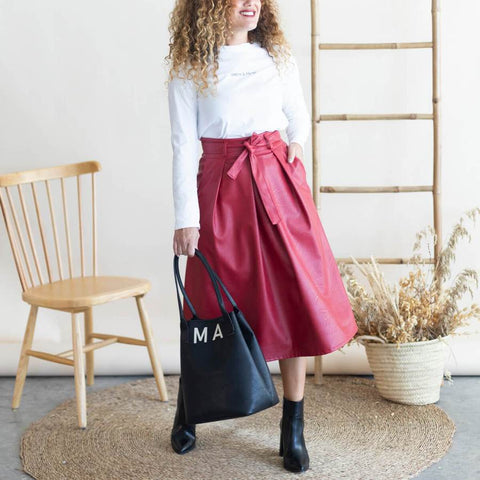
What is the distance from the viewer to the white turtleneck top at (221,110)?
6.88 feet

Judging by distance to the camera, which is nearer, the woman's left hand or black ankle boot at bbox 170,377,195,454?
the woman's left hand

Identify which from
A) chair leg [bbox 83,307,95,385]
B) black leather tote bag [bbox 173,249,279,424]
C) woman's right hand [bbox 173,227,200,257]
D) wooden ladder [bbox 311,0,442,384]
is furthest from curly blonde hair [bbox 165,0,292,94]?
chair leg [bbox 83,307,95,385]

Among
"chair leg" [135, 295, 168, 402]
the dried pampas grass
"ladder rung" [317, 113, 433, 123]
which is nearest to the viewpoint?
the dried pampas grass

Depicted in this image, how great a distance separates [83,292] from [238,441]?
2.50ft

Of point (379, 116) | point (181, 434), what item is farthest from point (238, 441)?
point (379, 116)

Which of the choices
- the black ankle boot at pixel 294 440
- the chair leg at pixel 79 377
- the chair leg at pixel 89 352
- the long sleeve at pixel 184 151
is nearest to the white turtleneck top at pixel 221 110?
the long sleeve at pixel 184 151

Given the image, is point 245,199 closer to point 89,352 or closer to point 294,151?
point 294,151

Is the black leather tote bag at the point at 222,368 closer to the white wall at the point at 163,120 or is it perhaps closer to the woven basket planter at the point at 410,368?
the woven basket planter at the point at 410,368

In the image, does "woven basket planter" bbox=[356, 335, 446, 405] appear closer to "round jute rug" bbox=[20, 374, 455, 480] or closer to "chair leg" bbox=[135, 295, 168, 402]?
"round jute rug" bbox=[20, 374, 455, 480]

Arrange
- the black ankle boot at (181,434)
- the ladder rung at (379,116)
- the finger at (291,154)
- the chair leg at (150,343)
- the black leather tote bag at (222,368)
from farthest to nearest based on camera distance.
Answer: the ladder rung at (379,116)
the chair leg at (150,343)
the black ankle boot at (181,434)
the finger at (291,154)
the black leather tote bag at (222,368)

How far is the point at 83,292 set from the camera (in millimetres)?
2656

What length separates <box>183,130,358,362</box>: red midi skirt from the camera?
2086mm

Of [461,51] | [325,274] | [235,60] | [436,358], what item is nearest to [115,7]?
[235,60]

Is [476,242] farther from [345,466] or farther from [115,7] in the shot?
[115,7]
